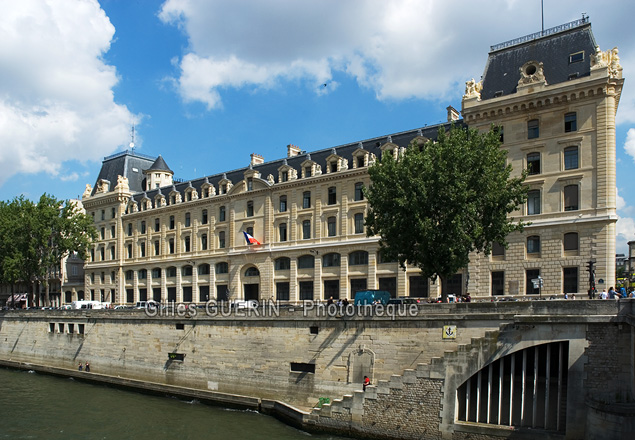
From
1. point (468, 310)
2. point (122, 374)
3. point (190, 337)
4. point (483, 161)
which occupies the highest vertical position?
point (483, 161)

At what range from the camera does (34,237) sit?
65562mm

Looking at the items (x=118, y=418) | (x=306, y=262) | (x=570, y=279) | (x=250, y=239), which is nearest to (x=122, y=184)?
(x=250, y=239)

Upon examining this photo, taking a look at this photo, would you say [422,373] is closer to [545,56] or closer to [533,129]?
[533,129]

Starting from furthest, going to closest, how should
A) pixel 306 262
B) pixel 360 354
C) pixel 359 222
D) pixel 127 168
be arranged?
pixel 127 168 < pixel 306 262 < pixel 359 222 < pixel 360 354

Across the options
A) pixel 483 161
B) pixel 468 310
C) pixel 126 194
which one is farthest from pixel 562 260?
pixel 126 194

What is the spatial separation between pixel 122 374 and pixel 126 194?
36421 millimetres

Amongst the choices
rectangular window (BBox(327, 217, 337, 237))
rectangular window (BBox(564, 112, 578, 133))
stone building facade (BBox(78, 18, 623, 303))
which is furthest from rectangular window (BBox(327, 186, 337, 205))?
rectangular window (BBox(564, 112, 578, 133))

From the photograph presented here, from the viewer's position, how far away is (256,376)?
125 ft

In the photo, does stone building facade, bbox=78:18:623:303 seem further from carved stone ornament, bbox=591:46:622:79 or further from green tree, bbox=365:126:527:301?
green tree, bbox=365:126:527:301

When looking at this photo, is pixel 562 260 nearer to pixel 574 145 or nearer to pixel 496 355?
pixel 574 145

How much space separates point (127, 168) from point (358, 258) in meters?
44.3

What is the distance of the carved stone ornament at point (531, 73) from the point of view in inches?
1686

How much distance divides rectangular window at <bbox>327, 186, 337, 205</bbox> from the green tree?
19773mm

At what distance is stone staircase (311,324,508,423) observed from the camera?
27797 millimetres
